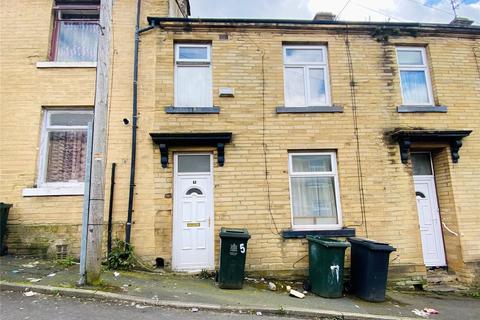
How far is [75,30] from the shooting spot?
A: 7918mm

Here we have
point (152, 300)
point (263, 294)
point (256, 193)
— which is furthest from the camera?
point (256, 193)

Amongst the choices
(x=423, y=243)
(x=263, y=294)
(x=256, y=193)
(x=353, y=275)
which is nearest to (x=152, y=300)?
(x=263, y=294)

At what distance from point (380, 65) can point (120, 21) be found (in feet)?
22.5

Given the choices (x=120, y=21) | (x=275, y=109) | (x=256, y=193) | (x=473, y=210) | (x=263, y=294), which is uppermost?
(x=120, y=21)

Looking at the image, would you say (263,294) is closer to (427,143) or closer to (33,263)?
(33,263)

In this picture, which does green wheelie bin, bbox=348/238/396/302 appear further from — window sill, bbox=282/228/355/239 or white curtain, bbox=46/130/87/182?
white curtain, bbox=46/130/87/182

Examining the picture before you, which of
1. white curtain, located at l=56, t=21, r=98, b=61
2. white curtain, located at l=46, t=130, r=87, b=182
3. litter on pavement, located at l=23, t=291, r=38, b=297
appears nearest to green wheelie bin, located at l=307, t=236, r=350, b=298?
litter on pavement, located at l=23, t=291, r=38, b=297

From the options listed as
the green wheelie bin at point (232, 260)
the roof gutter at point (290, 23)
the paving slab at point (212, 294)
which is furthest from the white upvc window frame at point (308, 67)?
the paving slab at point (212, 294)

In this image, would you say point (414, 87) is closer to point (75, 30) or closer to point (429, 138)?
point (429, 138)

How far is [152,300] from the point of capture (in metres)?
4.70

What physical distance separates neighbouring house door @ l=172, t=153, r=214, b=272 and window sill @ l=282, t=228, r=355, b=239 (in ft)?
5.77

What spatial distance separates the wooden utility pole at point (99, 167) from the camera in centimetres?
489

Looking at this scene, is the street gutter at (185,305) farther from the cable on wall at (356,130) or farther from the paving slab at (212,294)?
the cable on wall at (356,130)

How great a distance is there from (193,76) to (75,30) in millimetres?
3442
